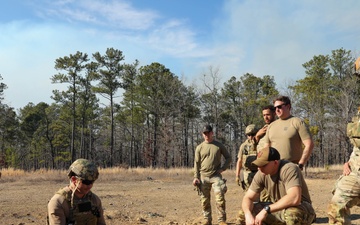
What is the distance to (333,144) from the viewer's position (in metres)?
40.7

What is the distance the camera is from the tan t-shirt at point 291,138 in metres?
4.89

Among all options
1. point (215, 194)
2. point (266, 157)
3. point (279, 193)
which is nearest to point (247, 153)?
point (215, 194)

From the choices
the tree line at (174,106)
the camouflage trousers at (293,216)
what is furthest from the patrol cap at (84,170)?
the tree line at (174,106)

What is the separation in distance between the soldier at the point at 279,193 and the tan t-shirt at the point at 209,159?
2.97 meters

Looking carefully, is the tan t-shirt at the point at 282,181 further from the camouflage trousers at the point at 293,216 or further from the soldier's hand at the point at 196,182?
the soldier's hand at the point at 196,182

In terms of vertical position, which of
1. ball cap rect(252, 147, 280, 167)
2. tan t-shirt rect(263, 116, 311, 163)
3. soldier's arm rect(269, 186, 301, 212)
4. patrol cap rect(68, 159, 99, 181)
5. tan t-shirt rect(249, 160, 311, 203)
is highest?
tan t-shirt rect(263, 116, 311, 163)

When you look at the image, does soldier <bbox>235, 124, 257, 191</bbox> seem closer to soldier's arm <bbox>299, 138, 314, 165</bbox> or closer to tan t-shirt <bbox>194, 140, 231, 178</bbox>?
tan t-shirt <bbox>194, 140, 231, 178</bbox>

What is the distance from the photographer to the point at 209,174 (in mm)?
6863

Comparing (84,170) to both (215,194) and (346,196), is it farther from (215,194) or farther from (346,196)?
(215,194)

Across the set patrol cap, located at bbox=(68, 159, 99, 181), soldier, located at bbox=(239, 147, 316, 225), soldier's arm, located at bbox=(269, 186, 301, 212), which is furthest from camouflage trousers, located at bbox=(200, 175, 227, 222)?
patrol cap, located at bbox=(68, 159, 99, 181)

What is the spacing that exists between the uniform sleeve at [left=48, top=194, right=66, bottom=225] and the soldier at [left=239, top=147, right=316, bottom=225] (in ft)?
6.25

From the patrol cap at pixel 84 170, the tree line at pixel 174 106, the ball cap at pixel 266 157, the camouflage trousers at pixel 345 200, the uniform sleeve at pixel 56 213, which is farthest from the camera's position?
the tree line at pixel 174 106

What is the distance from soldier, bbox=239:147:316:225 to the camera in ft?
11.6

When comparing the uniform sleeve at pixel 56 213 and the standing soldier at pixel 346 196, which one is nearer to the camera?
the uniform sleeve at pixel 56 213
